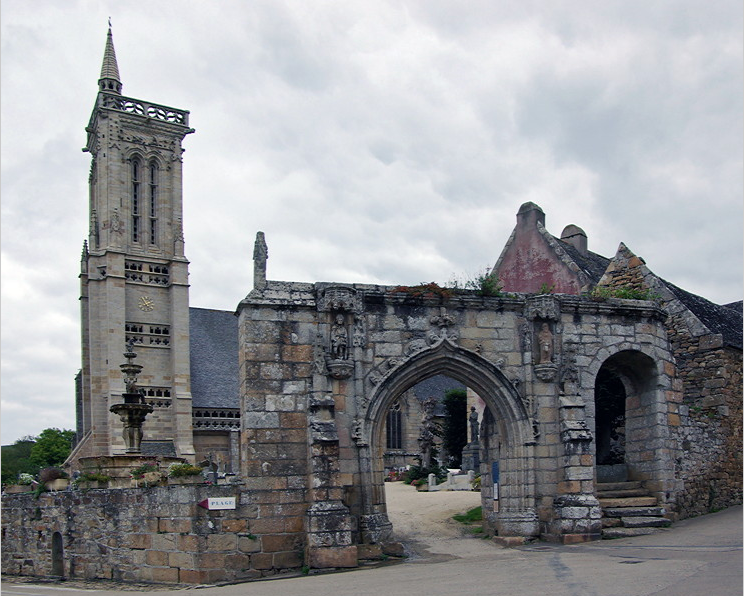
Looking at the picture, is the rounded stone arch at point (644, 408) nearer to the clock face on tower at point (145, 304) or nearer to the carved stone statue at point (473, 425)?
the carved stone statue at point (473, 425)

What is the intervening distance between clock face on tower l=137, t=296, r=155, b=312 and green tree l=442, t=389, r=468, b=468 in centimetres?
1692

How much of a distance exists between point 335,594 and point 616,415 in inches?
520

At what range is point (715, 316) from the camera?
20531 mm

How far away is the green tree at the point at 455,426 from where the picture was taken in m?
34.7

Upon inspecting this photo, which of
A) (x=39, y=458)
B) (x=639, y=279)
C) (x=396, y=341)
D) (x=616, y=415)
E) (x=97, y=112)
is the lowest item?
(x=39, y=458)

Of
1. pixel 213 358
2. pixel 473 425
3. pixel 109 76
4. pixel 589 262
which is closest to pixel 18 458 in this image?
pixel 213 358

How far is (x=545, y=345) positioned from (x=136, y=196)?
34.6m

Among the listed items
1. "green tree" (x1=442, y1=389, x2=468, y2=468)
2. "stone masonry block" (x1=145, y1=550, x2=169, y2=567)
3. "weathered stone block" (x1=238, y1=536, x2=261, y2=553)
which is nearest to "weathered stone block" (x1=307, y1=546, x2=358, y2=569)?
"weathered stone block" (x1=238, y1=536, x2=261, y2=553)

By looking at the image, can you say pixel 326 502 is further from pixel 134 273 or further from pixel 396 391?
pixel 134 273

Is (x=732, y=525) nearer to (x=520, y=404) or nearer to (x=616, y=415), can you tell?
(x=520, y=404)

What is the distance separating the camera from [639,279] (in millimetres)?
20250

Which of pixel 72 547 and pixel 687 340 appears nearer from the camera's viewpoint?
pixel 72 547

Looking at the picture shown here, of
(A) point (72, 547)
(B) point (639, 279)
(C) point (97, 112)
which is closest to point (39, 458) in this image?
(C) point (97, 112)

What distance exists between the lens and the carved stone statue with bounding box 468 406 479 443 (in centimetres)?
3034
